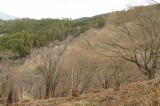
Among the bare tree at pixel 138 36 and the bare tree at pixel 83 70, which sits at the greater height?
the bare tree at pixel 138 36

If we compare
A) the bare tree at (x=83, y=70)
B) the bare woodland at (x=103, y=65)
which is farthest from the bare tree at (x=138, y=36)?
the bare tree at (x=83, y=70)

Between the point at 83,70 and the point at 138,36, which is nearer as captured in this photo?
the point at 138,36

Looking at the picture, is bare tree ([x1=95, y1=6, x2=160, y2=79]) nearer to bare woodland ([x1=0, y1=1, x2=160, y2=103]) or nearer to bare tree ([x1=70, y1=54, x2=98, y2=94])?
bare woodland ([x1=0, y1=1, x2=160, y2=103])

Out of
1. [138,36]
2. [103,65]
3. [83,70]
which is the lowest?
[83,70]

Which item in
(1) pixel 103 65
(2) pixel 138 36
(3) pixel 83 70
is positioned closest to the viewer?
(2) pixel 138 36

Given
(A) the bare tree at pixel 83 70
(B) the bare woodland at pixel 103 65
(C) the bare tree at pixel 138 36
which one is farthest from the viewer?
(A) the bare tree at pixel 83 70

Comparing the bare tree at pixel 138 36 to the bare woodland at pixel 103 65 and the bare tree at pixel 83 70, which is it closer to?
the bare woodland at pixel 103 65

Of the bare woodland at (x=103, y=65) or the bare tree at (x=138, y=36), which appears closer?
the bare tree at (x=138, y=36)

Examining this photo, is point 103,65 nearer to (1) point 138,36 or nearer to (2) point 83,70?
(2) point 83,70

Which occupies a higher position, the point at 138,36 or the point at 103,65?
the point at 138,36

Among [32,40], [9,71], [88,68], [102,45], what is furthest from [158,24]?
[32,40]

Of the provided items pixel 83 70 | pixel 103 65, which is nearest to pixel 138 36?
pixel 103 65

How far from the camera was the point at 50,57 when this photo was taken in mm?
35938

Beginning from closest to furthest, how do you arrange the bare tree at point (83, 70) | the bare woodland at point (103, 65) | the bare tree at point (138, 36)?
1. the bare tree at point (138, 36)
2. the bare woodland at point (103, 65)
3. the bare tree at point (83, 70)
